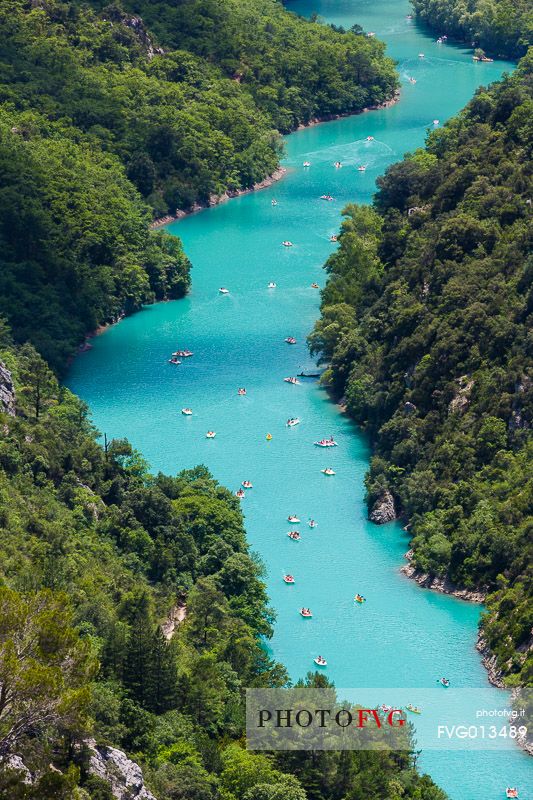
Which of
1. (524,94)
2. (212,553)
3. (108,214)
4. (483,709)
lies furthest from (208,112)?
(483,709)

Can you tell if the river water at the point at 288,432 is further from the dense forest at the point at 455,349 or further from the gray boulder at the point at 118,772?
the gray boulder at the point at 118,772

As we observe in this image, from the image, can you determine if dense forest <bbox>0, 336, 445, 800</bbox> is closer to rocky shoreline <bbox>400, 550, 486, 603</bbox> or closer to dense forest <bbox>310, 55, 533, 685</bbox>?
rocky shoreline <bbox>400, 550, 486, 603</bbox>

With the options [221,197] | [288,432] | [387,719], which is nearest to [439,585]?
[387,719]

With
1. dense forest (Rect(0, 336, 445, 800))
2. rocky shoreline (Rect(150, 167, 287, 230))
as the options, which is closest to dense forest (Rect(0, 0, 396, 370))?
rocky shoreline (Rect(150, 167, 287, 230))

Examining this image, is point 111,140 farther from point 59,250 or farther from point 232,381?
point 232,381

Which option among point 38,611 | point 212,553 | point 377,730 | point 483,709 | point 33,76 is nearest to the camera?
point 38,611

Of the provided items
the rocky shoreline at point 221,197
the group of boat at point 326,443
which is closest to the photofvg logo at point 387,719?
the group of boat at point 326,443

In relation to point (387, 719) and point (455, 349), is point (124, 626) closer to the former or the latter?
point (387, 719)
